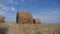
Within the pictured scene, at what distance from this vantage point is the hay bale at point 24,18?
314 inches

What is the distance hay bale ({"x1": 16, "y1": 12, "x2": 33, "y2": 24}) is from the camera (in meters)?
7.99

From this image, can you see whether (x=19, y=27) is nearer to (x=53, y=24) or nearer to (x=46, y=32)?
(x=46, y=32)

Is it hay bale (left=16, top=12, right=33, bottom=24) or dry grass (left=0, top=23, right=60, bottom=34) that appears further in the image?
hay bale (left=16, top=12, right=33, bottom=24)

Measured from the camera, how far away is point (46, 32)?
7.00 m

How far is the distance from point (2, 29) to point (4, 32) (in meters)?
0.19

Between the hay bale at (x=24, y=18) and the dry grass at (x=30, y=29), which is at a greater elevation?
the hay bale at (x=24, y=18)

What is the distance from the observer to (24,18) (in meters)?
8.03

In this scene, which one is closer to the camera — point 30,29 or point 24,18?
point 30,29

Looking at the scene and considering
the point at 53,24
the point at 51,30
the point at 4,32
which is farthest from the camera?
the point at 53,24

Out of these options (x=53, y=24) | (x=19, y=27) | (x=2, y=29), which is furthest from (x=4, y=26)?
(x=53, y=24)

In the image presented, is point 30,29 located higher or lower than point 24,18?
lower

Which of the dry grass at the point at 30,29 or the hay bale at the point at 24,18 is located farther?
the hay bale at the point at 24,18

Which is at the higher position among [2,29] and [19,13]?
[19,13]

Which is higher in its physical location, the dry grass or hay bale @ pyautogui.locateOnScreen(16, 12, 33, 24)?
hay bale @ pyautogui.locateOnScreen(16, 12, 33, 24)
